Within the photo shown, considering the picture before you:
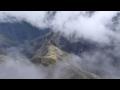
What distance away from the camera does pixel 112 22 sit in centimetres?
7669
